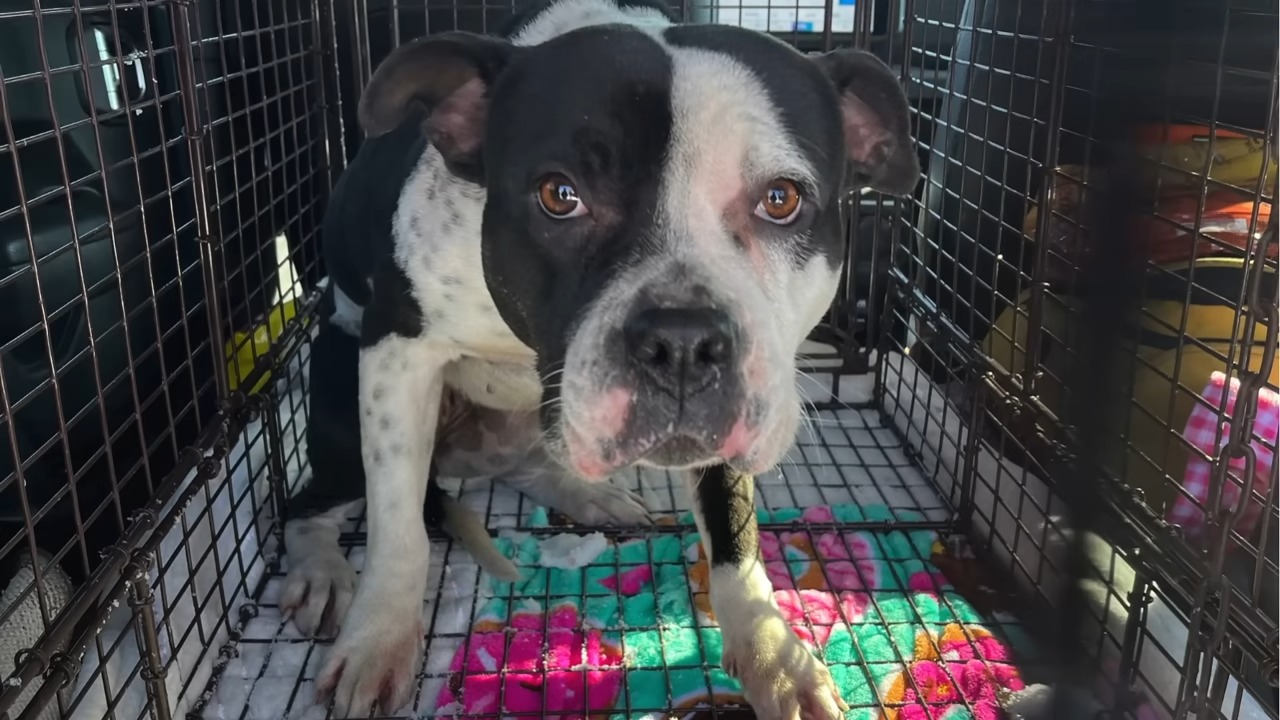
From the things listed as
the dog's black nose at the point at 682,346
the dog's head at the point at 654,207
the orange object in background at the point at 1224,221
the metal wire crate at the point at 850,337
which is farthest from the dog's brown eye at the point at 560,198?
the orange object in background at the point at 1224,221

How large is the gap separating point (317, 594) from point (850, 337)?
5.29 feet

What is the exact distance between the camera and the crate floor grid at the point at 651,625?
1.71m

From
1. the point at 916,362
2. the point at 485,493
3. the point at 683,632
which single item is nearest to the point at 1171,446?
the point at 683,632

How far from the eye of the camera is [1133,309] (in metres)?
0.48

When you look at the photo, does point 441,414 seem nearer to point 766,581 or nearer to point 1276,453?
point 766,581

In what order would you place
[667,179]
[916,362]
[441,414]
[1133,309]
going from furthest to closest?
[916,362] < [441,414] < [667,179] < [1133,309]

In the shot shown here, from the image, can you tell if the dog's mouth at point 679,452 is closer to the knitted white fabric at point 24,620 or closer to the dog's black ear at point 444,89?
the dog's black ear at point 444,89

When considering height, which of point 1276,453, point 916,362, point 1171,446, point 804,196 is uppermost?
point 804,196

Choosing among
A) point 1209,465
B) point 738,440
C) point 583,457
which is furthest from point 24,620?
point 1209,465

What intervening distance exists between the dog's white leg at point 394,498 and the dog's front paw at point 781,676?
1.81 feet

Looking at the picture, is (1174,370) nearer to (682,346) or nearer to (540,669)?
(682,346)

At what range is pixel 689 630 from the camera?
1898 mm

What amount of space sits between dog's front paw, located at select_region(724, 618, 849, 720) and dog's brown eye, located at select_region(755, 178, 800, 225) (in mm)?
690

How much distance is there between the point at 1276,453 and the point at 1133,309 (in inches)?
29.3
